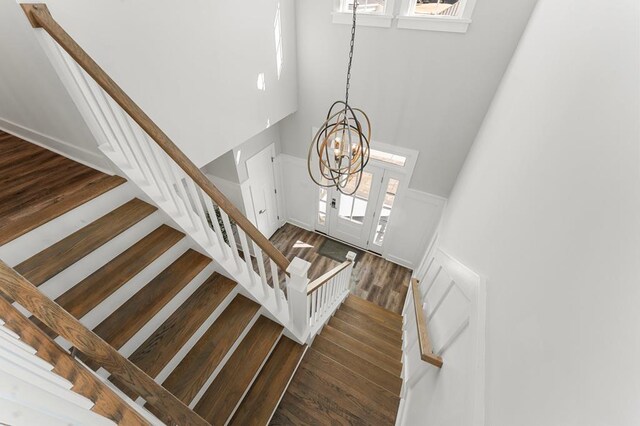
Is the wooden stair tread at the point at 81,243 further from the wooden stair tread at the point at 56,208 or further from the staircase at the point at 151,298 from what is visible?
the wooden stair tread at the point at 56,208

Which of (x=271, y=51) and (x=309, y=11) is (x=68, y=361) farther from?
(x=309, y=11)

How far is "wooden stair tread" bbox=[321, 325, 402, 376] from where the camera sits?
2.59 m

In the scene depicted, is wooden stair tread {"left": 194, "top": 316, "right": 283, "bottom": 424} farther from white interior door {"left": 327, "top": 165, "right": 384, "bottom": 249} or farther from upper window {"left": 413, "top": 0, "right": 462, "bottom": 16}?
upper window {"left": 413, "top": 0, "right": 462, "bottom": 16}

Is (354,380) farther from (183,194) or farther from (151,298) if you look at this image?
(183,194)

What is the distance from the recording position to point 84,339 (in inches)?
32.7

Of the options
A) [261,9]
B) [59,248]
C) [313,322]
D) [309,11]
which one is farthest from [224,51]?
[313,322]

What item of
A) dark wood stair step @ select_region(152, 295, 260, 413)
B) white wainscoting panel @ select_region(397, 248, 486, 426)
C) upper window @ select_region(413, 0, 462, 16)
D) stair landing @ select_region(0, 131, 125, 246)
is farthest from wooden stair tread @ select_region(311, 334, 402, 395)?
upper window @ select_region(413, 0, 462, 16)

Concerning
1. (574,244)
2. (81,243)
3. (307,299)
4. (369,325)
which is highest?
(574,244)

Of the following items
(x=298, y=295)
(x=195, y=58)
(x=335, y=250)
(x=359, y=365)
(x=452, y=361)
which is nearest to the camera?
(x=452, y=361)

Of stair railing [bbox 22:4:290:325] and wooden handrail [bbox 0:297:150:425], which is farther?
stair railing [bbox 22:4:290:325]

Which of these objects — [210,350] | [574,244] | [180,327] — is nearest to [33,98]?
[180,327]

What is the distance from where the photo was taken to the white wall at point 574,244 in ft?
2.08

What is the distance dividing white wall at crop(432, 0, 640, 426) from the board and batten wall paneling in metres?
2.60

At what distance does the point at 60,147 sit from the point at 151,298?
145 cm
